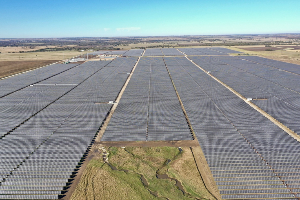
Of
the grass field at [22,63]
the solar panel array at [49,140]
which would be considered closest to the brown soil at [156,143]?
the solar panel array at [49,140]

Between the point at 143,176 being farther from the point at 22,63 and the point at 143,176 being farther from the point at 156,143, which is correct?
the point at 22,63

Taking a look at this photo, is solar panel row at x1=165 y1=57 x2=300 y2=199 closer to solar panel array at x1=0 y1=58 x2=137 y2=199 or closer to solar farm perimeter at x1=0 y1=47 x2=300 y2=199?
solar farm perimeter at x1=0 y1=47 x2=300 y2=199

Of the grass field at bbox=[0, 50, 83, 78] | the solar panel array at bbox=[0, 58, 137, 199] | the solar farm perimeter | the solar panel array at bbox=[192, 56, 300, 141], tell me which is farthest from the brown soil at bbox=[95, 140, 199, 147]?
the grass field at bbox=[0, 50, 83, 78]

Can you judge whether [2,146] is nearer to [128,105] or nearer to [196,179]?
[128,105]

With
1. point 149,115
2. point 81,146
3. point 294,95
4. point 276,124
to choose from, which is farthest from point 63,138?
point 294,95

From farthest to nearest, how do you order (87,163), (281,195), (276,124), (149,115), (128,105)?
1. (128,105)
2. (149,115)
3. (276,124)
4. (87,163)
5. (281,195)

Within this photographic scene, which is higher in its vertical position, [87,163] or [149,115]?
[149,115]

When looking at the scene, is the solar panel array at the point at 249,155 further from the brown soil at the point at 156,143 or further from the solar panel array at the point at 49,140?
the solar panel array at the point at 49,140
